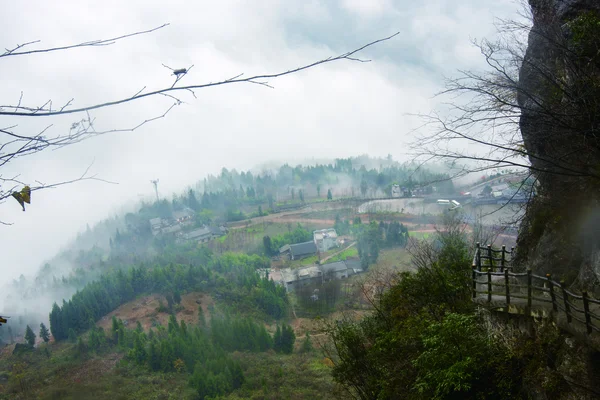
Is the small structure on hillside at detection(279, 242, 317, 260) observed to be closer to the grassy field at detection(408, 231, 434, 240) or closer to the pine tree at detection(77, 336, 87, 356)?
the grassy field at detection(408, 231, 434, 240)

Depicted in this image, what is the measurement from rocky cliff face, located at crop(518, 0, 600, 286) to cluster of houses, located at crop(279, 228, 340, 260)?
5729cm

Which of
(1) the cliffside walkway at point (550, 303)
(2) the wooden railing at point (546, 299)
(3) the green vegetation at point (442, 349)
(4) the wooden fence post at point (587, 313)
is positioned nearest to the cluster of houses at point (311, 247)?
(3) the green vegetation at point (442, 349)

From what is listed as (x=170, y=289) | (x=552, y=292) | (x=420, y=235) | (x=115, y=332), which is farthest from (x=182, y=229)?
(x=552, y=292)

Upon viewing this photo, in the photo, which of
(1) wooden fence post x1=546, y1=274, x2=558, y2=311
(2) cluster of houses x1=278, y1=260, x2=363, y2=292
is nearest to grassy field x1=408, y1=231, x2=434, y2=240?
(2) cluster of houses x1=278, y1=260, x2=363, y2=292

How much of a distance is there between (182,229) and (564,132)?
9245 centimetres

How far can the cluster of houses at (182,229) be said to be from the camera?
83062mm

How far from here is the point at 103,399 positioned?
25297 mm

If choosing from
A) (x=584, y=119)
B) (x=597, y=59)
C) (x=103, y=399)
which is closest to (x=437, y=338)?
(x=584, y=119)

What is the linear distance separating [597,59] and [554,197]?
101 inches

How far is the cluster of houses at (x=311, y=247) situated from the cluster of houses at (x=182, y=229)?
65.1 ft

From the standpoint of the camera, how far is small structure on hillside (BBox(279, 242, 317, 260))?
6531cm

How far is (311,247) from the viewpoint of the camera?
6688cm

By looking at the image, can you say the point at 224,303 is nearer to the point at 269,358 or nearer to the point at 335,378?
the point at 269,358

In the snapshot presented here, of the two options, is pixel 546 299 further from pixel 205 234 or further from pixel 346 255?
pixel 205 234
